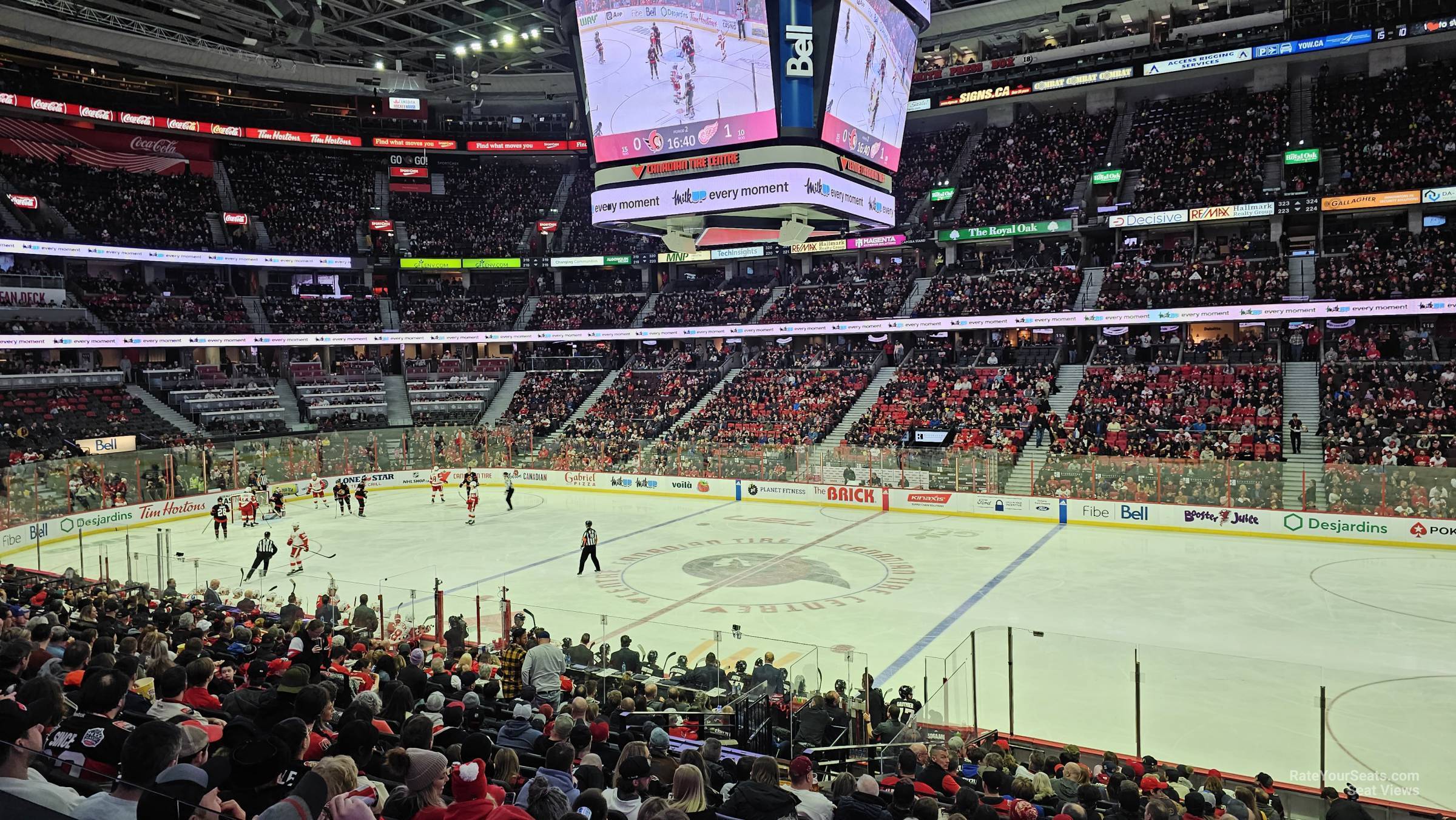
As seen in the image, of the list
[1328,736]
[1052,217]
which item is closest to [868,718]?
[1328,736]

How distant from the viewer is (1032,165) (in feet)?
142

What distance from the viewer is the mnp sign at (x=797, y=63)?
14617mm

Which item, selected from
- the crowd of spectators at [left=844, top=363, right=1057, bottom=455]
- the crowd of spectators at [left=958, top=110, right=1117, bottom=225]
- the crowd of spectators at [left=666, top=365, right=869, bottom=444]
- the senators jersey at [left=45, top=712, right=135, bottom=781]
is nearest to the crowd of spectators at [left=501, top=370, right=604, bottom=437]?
the crowd of spectators at [left=666, top=365, right=869, bottom=444]

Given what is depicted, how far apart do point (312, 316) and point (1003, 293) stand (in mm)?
35769

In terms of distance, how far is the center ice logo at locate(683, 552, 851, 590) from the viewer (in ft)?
64.0

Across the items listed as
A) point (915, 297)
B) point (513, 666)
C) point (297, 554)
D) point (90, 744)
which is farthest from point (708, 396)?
point (90, 744)

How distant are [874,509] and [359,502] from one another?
57.3 feet

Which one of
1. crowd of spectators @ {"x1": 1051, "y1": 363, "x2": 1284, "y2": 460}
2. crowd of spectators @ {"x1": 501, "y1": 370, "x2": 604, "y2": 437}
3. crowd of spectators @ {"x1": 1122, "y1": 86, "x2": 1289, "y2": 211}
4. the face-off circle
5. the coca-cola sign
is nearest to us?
the face-off circle

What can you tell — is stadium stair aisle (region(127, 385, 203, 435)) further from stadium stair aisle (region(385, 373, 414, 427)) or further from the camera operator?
the camera operator

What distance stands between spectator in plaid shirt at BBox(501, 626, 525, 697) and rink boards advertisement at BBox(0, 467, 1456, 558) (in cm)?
1801

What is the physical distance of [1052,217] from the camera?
3944 centimetres

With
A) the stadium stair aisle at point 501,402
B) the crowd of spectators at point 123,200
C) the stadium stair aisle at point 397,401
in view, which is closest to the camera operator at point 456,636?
the stadium stair aisle at point 501,402

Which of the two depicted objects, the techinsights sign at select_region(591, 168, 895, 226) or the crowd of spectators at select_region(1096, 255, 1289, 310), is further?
the crowd of spectators at select_region(1096, 255, 1289, 310)

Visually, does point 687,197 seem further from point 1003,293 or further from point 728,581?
point 1003,293
